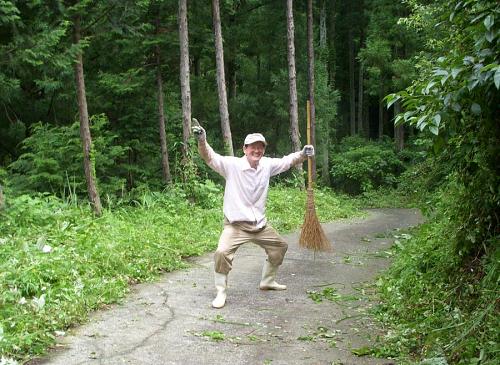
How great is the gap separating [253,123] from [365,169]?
6851mm

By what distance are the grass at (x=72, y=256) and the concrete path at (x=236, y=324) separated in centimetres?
23

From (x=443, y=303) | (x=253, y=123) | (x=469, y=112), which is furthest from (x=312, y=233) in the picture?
(x=253, y=123)

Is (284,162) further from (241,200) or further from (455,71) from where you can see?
(455,71)

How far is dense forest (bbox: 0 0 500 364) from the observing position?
14.3ft

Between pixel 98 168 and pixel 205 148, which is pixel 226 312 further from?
pixel 98 168

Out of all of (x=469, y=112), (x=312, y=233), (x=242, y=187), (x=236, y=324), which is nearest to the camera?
(x=469, y=112)

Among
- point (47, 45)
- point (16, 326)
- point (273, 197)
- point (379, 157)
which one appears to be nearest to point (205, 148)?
point (16, 326)

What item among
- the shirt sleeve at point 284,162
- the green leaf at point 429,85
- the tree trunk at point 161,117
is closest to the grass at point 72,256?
the shirt sleeve at point 284,162

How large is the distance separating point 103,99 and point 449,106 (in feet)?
62.5

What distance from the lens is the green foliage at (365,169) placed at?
31.0 m

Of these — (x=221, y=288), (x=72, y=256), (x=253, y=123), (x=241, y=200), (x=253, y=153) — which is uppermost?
(x=253, y=123)

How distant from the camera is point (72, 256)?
6965 millimetres

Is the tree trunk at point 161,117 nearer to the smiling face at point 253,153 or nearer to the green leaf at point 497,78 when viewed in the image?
the smiling face at point 253,153

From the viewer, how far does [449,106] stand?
3662 millimetres
